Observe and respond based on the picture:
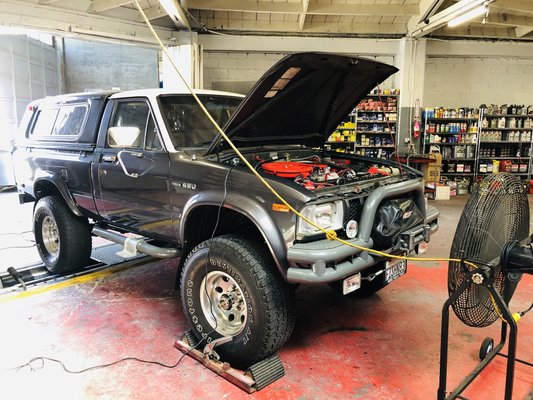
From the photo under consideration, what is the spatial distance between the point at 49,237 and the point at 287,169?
3.15 metres

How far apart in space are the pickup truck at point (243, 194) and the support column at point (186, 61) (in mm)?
4802

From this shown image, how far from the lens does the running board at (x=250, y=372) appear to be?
8.20 ft

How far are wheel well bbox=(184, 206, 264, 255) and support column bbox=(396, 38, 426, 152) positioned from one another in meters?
8.26

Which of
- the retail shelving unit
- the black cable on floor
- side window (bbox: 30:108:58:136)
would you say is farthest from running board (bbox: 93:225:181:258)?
the retail shelving unit

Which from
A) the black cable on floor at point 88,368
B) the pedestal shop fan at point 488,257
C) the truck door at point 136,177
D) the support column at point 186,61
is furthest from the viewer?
the support column at point 186,61

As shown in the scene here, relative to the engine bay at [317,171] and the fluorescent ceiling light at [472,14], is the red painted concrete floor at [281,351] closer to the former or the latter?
the engine bay at [317,171]

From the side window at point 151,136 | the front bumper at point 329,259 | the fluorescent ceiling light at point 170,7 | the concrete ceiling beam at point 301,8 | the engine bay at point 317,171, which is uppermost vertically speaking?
the concrete ceiling beam at point 301,8

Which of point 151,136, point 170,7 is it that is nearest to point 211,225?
point 151,136

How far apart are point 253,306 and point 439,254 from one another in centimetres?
355

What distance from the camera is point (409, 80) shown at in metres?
10.4

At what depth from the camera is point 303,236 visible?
2.45m

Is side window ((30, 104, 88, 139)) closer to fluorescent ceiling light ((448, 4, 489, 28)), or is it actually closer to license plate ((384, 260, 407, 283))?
license plate ((384, 260, 407, 283))

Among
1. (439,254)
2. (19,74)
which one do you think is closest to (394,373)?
(439,254)

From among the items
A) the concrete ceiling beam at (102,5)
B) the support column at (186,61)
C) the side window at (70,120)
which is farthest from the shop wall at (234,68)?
the side window at (70,120)
